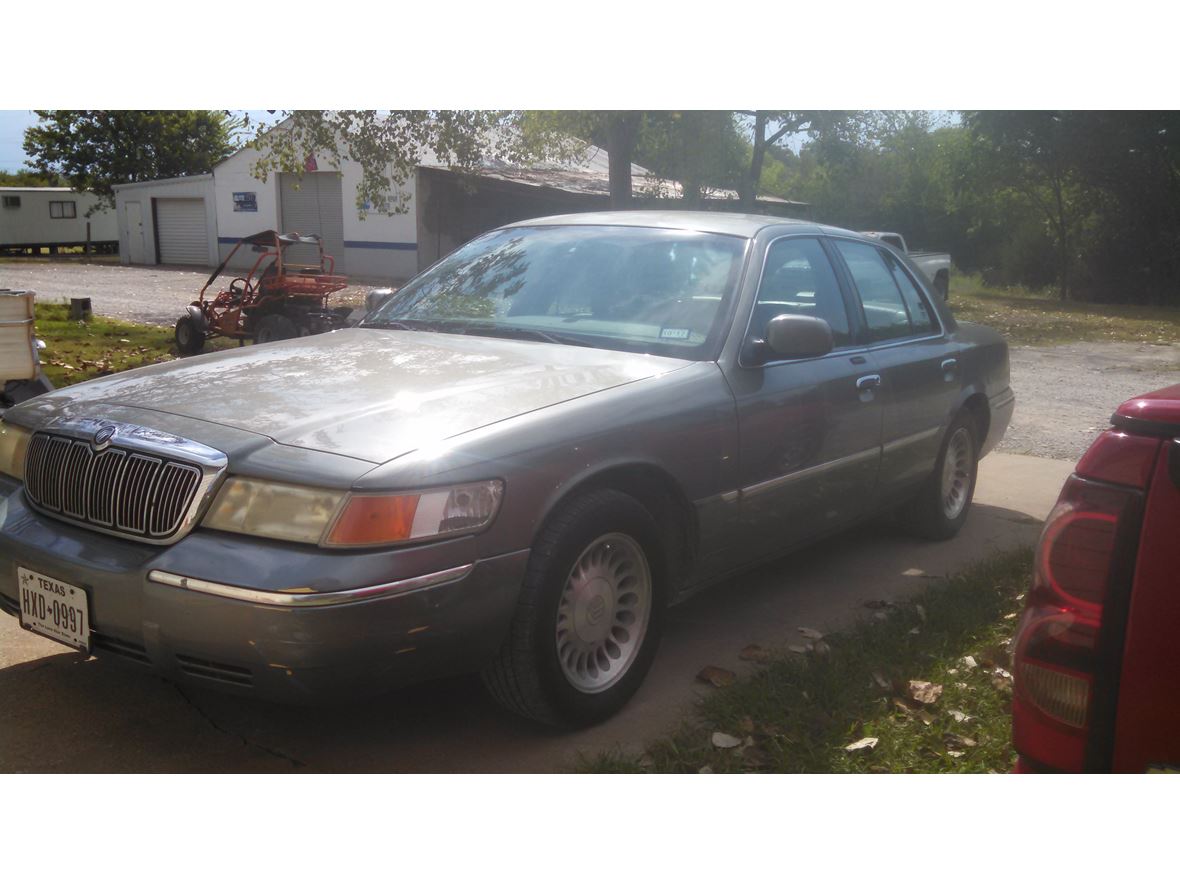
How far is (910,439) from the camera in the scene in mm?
5305

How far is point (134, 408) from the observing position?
11.4 ft

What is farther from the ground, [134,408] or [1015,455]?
[134,408]

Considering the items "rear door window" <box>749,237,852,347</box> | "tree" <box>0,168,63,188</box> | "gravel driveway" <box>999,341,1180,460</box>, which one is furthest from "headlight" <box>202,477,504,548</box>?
"tree" <box>0,168,63,188</box>

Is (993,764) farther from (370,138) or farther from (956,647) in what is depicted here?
(370,138)

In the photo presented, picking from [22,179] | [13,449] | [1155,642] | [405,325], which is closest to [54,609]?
[13,449]

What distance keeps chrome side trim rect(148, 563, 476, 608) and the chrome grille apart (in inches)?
7.5

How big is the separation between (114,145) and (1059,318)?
37437mm

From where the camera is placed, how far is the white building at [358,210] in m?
30.5

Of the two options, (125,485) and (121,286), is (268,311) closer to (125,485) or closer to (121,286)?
(125,485)

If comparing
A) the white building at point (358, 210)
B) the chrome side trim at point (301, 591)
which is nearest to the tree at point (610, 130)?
the white building at point (358, 210)

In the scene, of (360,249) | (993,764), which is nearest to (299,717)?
(993,764)

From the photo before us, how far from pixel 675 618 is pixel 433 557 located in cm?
198

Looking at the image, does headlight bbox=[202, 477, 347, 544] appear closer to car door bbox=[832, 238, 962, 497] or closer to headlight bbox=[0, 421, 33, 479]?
headlight bbox=[0, 421, 33, 479]

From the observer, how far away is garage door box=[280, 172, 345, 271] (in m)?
32.5
